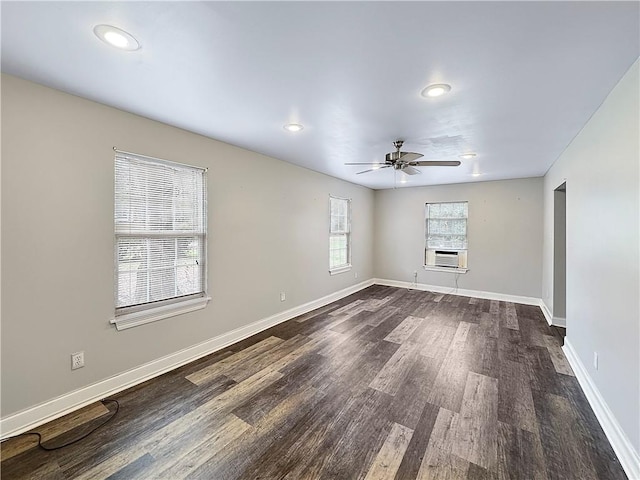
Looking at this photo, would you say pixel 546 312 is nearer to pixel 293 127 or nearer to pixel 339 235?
pixel 339 235

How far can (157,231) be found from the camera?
2.86 m

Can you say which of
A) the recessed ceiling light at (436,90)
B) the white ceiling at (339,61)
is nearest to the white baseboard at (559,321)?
the white ceiling at (339,61)

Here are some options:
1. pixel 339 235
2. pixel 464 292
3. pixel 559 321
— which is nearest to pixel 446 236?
pixel 464 292

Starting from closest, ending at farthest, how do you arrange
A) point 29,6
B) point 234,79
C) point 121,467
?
1. point 29,6
2. point 121,467
3. point 234,79

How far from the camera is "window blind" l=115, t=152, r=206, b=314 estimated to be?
262 centimetres

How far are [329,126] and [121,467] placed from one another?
307 cm

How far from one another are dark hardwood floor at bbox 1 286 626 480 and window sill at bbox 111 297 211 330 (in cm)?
58

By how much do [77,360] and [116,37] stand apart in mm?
2382

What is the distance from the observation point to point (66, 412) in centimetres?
225

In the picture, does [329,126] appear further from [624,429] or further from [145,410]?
[624,429]

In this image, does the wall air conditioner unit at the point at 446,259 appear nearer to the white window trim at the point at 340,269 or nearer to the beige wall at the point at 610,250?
the white window trim at the point at 340,269

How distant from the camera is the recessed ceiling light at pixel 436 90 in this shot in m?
2.06

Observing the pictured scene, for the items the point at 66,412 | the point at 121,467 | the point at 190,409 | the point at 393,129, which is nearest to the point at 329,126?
the point at 393,129

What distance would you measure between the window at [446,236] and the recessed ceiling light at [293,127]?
4618 millimetres
